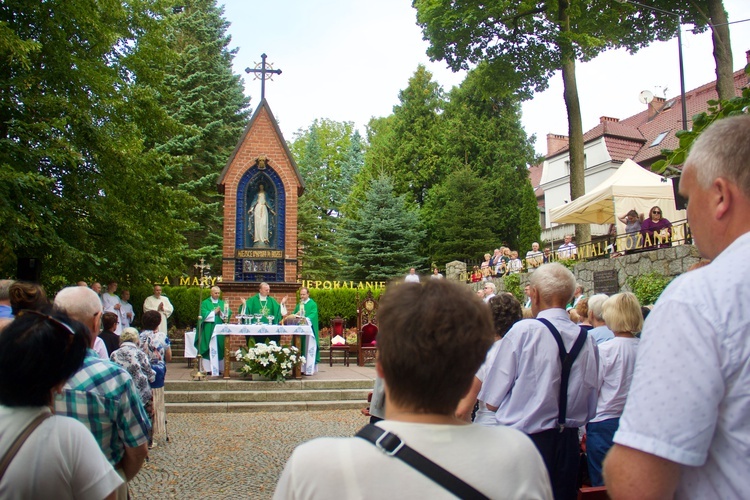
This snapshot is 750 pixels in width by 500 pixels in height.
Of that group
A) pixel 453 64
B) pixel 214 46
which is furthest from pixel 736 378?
pixel 214 46

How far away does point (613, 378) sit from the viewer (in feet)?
13.1

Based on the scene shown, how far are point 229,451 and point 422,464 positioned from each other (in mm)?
6538

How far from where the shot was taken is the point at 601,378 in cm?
403

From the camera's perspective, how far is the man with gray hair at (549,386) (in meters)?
3.26

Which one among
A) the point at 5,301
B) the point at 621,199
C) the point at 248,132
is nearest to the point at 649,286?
the point at 621,199

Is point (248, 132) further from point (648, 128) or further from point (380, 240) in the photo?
point (648, 128)

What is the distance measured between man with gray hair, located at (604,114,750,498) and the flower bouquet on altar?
1053 cm

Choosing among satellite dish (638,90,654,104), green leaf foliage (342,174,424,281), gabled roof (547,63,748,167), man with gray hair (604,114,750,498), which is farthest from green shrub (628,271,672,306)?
satellite dish (638,90,654,104)

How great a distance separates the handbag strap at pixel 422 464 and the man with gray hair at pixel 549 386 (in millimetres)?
1968

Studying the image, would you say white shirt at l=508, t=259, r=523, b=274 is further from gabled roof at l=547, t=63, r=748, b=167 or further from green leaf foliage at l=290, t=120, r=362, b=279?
gabled roof at l=547, t=63, r=748, b=167

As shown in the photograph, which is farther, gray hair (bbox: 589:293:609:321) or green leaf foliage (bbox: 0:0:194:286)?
green leaf foliage (bbox: 0:0:194:286)

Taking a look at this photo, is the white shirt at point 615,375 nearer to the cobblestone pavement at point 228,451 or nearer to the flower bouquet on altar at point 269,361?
the cobblestone pavement at point 228,451

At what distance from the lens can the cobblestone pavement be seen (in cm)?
583

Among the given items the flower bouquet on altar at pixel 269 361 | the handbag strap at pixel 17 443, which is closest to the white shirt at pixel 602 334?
the handbag strap at pixel 17 443
